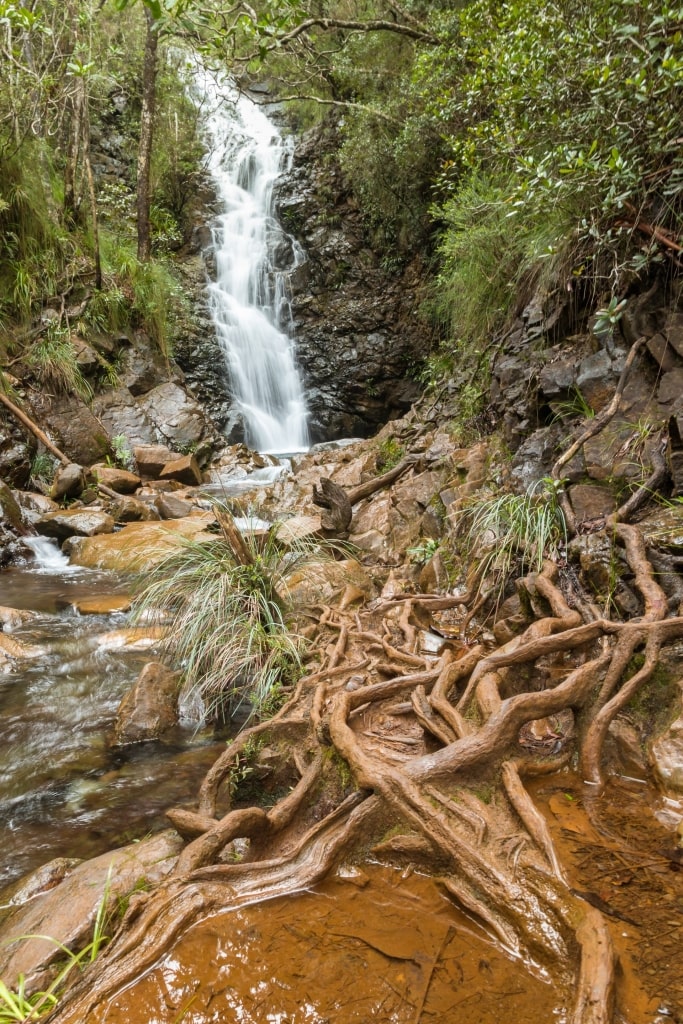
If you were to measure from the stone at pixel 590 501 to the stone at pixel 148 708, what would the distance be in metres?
3.02

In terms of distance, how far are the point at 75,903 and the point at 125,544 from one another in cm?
551

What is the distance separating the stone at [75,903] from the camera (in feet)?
6.45

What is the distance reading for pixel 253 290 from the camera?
15.4 metres

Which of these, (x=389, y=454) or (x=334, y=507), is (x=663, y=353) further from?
(x=389, y=454)

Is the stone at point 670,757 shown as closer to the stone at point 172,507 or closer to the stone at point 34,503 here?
the stone at point 172,507

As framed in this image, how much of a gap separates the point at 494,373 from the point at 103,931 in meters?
5.78

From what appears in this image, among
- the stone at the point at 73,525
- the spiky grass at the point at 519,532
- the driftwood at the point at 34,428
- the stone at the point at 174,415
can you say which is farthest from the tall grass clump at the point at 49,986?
the stone at the point at 174,415

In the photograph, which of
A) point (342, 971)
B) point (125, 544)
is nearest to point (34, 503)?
point (125, 544)

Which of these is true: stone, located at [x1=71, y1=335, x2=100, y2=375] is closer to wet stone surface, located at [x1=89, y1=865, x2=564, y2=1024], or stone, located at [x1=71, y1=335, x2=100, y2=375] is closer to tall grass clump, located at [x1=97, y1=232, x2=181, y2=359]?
tall grass clump, located at [x1=97, y1=232, x2=181, y2=359]

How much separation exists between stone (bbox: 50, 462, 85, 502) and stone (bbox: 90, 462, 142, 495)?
0.99 ft

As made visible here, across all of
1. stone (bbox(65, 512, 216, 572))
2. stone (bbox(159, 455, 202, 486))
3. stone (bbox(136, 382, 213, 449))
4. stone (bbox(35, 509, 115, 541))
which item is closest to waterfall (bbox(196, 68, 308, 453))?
stone (bbox(136, 382, 213, 449))

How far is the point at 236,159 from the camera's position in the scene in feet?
56.5

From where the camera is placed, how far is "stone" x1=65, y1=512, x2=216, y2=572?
22.4ft

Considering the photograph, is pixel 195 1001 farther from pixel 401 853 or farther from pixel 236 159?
pixel 236 159
